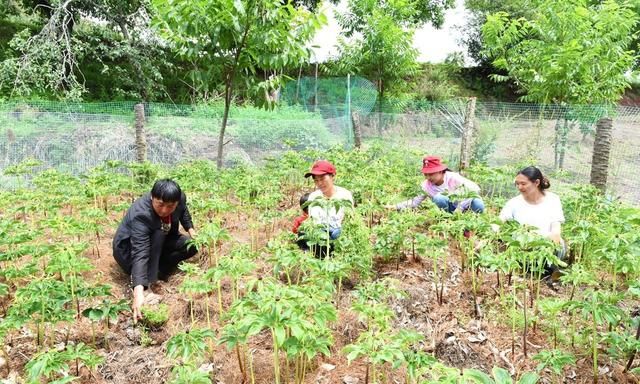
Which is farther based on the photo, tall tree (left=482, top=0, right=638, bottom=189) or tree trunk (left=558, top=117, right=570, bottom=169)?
tall tree (left=482, top=0, right=638, bottom=189)

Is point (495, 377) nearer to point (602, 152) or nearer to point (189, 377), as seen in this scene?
point (189, 377)

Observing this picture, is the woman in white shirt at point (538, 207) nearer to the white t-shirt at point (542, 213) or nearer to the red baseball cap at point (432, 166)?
the white t-shirt at point (542, 213)

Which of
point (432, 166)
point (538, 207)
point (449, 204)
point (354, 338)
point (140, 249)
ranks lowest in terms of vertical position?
point (354, 338)

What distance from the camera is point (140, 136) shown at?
7703 mm

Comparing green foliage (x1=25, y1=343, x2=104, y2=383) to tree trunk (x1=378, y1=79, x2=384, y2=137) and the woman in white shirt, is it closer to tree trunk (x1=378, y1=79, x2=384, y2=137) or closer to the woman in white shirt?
the woman in white shirt

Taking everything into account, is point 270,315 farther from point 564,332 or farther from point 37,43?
point 37,43

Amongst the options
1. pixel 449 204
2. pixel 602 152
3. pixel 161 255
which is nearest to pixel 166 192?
pixel 161 255

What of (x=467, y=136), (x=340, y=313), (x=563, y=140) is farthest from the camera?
(x=467, y=136)

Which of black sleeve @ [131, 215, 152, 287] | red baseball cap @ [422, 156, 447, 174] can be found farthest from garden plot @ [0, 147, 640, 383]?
red baseball cap @ [422, 156, 447, 174]

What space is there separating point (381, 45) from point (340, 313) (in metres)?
10.7

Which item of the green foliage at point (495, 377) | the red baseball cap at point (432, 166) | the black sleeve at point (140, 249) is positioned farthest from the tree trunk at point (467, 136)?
the green foliage at point (495, 377)

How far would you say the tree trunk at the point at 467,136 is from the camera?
7.90m

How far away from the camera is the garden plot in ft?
7.57

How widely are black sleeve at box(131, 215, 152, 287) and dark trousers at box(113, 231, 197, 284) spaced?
0.08m
